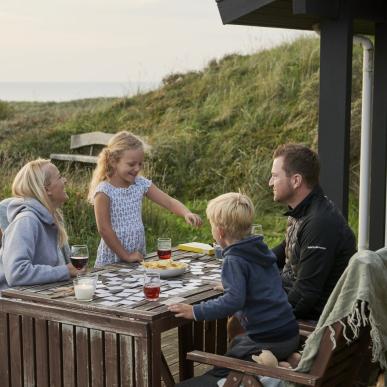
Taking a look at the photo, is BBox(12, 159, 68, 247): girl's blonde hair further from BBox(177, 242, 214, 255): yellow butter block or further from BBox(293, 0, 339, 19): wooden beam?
BBox(293, 0, 339, 19): wooden beam

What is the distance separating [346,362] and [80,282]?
1262 millimetres

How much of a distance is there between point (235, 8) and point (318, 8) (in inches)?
28.7

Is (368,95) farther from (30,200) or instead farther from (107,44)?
(107,44)

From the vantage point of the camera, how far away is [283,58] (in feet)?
55.3

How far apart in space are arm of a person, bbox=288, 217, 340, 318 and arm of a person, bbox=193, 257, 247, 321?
466 mm

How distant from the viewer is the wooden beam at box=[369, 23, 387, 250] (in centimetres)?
552

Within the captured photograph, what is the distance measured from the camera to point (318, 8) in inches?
175

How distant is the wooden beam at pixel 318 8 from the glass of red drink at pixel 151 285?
6.11 ft

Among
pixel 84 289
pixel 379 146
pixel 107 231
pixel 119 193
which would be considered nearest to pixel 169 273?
pixel 84 289

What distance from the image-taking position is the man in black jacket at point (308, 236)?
364 cm

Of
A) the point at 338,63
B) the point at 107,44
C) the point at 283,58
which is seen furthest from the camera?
the point at 107,44

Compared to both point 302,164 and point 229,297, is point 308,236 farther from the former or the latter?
point 229,297

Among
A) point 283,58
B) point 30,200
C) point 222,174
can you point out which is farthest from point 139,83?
point 30,200

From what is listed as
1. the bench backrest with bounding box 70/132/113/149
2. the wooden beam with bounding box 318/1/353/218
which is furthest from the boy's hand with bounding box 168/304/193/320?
the bench backrest with bounding box 70/132/113/149
